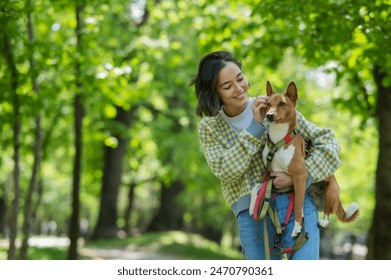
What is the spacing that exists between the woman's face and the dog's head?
0.23m

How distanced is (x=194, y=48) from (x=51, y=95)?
18.4 ft

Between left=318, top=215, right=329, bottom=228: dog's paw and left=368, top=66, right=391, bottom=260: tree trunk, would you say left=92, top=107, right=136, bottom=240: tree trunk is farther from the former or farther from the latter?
left=318, top=215, right=329, bottom=228: dog's paw

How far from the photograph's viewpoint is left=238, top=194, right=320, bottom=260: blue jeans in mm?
3420

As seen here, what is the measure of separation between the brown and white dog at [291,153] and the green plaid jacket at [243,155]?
0.08 metres

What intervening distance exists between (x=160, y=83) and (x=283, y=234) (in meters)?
11.9

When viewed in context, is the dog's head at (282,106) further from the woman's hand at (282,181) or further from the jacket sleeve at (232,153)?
the woman's hand at (282,181)

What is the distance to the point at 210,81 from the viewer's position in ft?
12.3

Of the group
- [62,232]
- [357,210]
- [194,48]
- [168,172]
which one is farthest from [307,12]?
[62,232]

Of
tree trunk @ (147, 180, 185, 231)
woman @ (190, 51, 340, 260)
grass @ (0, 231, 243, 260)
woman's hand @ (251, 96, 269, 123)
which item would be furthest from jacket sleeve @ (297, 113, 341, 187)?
tree trunk @ (147, 180, 185, 231)

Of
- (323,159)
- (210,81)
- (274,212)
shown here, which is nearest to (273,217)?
(274,212)

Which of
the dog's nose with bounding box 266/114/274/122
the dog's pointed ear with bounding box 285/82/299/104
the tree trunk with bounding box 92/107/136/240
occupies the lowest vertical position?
the tree trunk with bounding box 92/107/136/240

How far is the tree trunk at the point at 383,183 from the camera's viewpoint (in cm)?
986

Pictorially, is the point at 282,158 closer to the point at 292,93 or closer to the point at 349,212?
the point at 292,93
